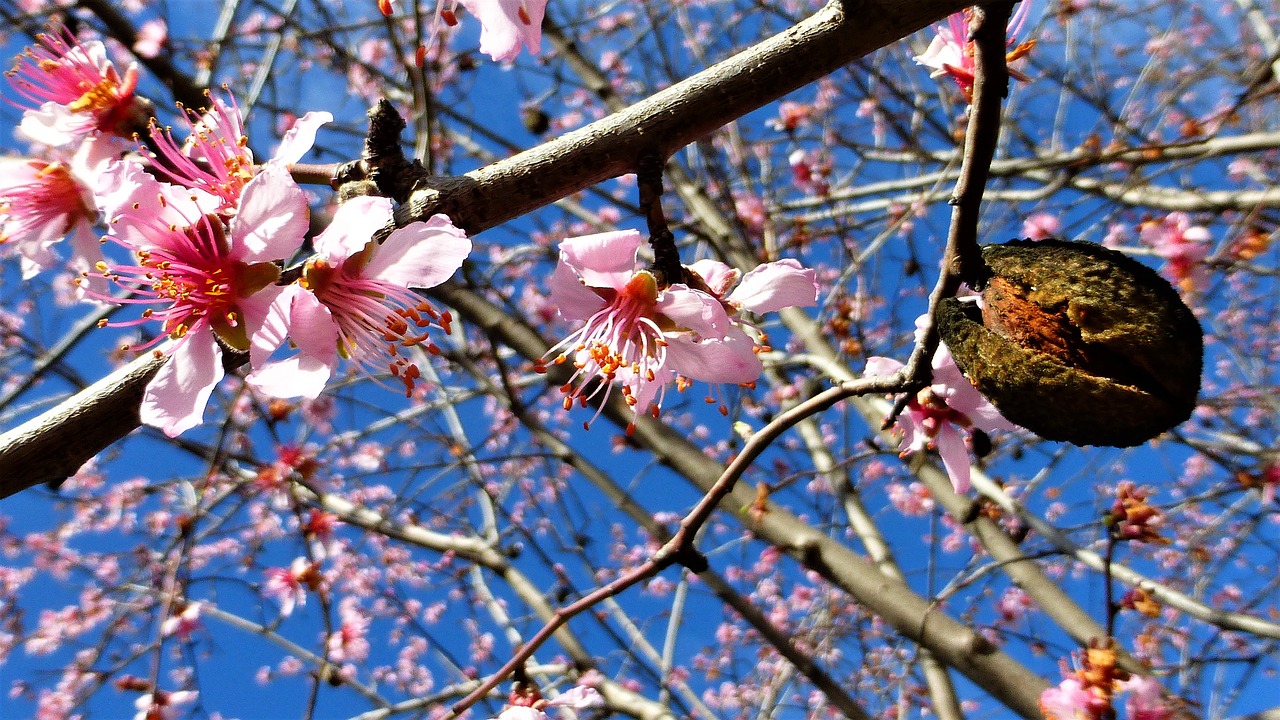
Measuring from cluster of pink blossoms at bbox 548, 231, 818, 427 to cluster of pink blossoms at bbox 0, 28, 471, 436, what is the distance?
22 centimetres

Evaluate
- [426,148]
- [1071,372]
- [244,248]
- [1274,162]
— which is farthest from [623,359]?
[1274,162]

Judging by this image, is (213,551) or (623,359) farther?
(213,551)

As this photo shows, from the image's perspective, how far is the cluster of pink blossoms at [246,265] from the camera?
3.08 ft

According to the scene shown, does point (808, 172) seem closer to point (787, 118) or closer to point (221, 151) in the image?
point (787, 118)

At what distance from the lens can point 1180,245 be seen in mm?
2668

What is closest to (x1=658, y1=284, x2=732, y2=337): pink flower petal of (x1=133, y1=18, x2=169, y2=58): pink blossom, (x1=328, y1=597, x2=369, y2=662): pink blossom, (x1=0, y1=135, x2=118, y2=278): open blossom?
(x1=0, y1=135, x2=118, y2=278): open blossom

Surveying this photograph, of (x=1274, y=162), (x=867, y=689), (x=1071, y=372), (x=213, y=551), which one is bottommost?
(x=1071, y=372)

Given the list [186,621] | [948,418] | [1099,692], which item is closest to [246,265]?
[948,418]

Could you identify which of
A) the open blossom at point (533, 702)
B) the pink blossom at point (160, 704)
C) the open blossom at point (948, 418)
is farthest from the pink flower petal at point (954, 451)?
the pink blossom at point (160, 704)

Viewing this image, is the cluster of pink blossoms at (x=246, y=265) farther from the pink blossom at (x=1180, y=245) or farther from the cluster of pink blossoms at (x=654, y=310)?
the pink blossom at (x=1180, y=245)

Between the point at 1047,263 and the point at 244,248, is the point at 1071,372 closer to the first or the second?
the point at 1047,263

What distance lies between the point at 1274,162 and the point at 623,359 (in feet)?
14.5

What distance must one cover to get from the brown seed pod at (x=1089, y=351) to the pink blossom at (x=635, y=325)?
0.41 meters

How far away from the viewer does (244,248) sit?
1.00 m
